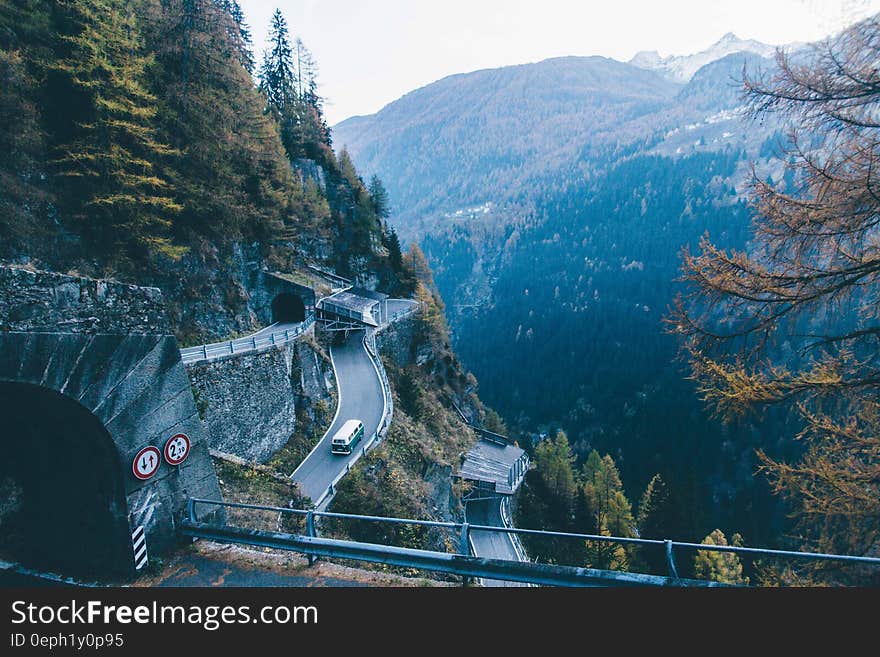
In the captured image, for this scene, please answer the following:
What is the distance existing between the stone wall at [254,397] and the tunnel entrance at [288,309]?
536cm

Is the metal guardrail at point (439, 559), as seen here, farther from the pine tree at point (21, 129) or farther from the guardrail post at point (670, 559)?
the pine tree at point (21, 129)

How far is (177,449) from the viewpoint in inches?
256

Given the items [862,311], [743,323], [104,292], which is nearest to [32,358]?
[104,292]

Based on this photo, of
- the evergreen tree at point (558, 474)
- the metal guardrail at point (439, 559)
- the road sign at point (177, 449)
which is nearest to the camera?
the metal guardrail at point (439, 559)

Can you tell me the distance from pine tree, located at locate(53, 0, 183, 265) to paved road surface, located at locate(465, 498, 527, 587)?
2345 centimetres

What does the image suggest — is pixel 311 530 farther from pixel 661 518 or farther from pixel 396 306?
pixel 661 518

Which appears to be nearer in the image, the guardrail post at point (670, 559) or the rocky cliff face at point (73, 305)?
the guardrail post at point (670, 559)

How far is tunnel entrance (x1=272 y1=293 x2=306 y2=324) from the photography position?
2745cm

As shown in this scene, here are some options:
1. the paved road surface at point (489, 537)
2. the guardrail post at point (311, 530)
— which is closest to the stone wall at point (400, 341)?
the paved road surface at point (489, 537)

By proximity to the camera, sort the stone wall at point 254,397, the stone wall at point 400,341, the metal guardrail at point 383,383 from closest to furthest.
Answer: the stone wall at point 254,397 → the metal guardrail at point 383,383 → the stone wall at point 400,341

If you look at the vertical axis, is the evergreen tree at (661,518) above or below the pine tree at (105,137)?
below

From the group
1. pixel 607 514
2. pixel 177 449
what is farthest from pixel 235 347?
pixel 607 514

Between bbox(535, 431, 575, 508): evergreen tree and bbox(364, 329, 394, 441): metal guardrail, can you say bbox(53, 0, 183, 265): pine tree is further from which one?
bbox(535, 431, 575, 508): evergreen tree

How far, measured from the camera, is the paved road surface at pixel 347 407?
1866cm
